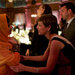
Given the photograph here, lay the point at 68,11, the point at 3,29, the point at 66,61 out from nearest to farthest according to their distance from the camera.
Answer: the point at 66,61, the point at 3,29, the point at 68,11

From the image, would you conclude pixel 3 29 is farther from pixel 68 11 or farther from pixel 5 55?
pixel 68 11

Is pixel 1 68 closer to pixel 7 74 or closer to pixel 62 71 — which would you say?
pixel 7 74

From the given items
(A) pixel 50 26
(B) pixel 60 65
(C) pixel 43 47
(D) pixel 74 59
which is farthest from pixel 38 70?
(C) pixel 43 47

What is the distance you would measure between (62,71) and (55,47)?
0.78 feet

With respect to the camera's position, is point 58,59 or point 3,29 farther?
point 3,29

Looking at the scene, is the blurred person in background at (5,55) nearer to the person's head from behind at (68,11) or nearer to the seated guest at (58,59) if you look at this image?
the seated guest at (58,59)

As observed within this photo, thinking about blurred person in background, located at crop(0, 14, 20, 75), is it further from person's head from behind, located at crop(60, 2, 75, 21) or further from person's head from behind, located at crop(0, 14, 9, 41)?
person's head from behind, located at crop(60, 2, 75, 21)

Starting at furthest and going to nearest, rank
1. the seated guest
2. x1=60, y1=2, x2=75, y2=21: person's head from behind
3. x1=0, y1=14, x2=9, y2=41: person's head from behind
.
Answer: x1=60, y1=2, x2=75, y2=21: person's head from behind, x1=0, y1=14, x2=9, y2=41: person's head from behind, the seated guest

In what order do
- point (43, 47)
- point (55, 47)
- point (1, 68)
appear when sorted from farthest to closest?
point (43, 47) < point (1, 68) < point (55, 47)

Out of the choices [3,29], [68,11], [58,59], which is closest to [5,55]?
[3,29]

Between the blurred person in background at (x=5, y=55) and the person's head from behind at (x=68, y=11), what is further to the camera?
the person's head from behind at (x=68, y=11)

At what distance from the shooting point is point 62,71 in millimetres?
1246

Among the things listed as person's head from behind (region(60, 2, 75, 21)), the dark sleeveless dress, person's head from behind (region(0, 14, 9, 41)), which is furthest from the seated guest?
person's head from behind (region(60, 2, 75, 21))

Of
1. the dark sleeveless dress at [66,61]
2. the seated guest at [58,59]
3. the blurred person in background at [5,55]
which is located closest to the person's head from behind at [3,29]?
the blurred person in background at [5,55]
